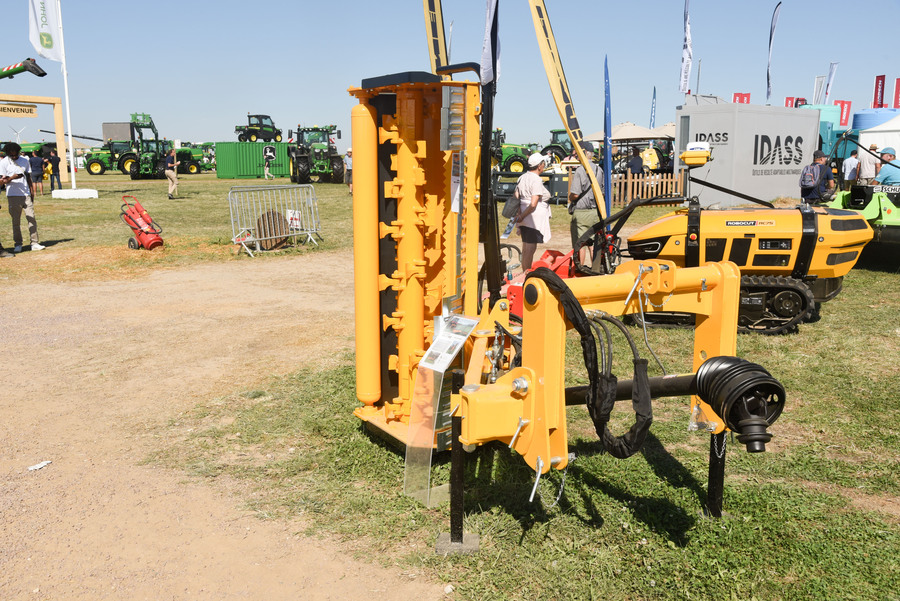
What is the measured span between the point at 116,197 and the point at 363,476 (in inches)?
942

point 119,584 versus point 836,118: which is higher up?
point 836,118

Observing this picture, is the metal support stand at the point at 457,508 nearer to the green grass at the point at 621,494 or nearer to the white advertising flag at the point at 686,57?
the green grass at the point at 621,494

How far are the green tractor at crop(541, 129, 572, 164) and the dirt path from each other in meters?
20.5

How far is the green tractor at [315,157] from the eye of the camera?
31.2m

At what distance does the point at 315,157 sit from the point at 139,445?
92.5 ft

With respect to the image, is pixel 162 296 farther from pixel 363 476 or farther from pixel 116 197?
pixel 116 197

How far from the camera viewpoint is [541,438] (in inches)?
120

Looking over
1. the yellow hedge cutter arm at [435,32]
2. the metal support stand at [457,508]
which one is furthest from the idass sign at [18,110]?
the metal support stand at [457,508]

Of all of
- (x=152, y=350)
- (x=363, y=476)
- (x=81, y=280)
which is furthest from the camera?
(x=81, y=280)

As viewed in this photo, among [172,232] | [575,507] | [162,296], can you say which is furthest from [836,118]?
[575,507]

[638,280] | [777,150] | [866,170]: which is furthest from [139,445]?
[777,150]

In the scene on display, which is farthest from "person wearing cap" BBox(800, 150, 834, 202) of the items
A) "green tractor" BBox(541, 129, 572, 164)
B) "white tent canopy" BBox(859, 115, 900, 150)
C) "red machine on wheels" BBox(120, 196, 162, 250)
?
"green tractor" BBox(541, 129, 572, 164)

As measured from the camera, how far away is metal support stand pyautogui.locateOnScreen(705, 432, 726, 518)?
3.65 metres

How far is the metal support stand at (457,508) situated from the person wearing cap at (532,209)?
5.56 m
